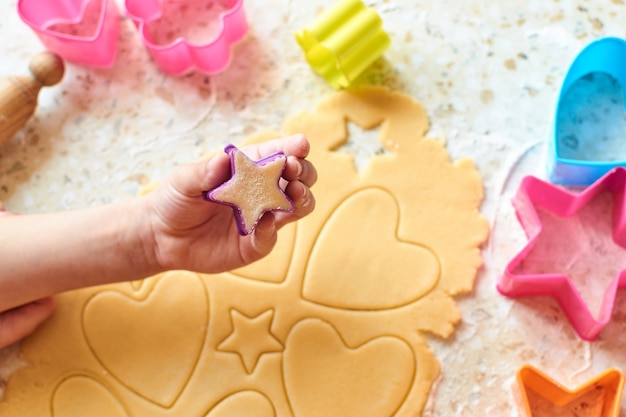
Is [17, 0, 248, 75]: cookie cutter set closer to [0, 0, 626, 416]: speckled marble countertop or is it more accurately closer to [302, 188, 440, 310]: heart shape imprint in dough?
[0, 0, 626, 416]: speckled marble countertop

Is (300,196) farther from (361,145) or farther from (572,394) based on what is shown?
(572,394)

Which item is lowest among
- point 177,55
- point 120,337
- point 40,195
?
point 120,337

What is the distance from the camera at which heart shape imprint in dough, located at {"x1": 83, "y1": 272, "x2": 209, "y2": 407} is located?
827 mm

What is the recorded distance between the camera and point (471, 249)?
862 mm

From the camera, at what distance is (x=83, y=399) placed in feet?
2.71

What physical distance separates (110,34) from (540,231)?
68cm

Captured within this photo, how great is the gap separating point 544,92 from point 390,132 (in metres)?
0.24

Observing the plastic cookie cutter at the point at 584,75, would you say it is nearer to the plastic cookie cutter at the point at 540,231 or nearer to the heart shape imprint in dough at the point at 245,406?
the plastic cookie cutter at the point at 540,231

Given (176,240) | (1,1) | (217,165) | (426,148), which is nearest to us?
(217,165)

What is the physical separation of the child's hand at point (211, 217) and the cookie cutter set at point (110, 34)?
0.24 metres

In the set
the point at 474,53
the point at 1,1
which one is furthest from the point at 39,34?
the point at 474,53

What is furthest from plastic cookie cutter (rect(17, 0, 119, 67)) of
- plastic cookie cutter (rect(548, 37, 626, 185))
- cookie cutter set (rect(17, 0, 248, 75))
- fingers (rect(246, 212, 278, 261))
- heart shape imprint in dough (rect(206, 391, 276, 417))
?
plastic cookie cutter (rect(548, 37, 626, 185))

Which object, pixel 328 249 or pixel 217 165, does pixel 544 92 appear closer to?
pixel 328 249

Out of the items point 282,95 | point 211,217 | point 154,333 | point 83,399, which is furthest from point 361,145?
point 83,399
